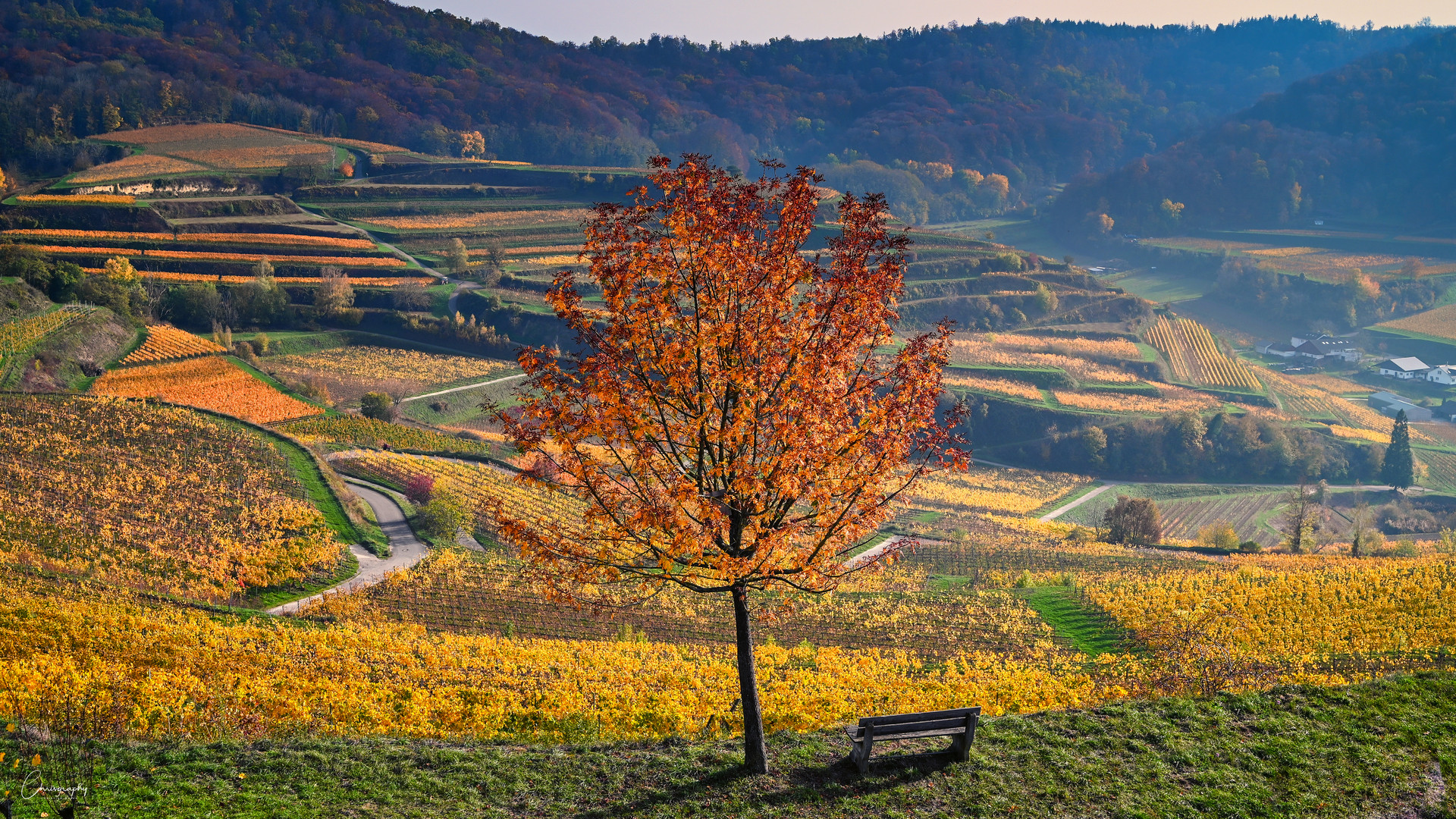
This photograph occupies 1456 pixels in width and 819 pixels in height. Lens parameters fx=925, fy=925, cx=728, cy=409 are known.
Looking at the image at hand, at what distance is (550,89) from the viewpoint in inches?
7323

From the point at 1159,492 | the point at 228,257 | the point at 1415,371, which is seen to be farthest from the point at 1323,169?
the point at 228,257

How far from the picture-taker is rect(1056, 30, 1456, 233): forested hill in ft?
587

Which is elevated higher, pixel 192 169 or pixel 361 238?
pixel 192 169

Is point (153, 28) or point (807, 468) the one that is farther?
point (153, 28)

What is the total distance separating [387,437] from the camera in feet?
159

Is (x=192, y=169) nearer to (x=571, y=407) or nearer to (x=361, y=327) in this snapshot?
(x=361, y=327)

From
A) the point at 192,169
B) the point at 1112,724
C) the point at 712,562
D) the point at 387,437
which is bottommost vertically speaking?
the point at 387,437

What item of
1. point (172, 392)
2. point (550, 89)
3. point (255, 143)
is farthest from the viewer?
point (550, 89)

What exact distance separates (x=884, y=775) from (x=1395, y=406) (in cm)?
12272

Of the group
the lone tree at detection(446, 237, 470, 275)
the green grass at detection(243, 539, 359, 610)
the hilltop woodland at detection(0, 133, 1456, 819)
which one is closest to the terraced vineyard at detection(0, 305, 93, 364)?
the hilltop woodland at detection(0, 133, 1456, 819)

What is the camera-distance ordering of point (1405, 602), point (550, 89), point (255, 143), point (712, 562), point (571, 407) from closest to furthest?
point (712, 562) < point (571, 407) < point (1405, 602) < point (255, 143) < point (550, 89)

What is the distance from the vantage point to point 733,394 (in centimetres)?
1070

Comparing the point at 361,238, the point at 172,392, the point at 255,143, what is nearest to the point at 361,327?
the point at 361,238

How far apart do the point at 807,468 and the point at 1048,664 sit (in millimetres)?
14017
